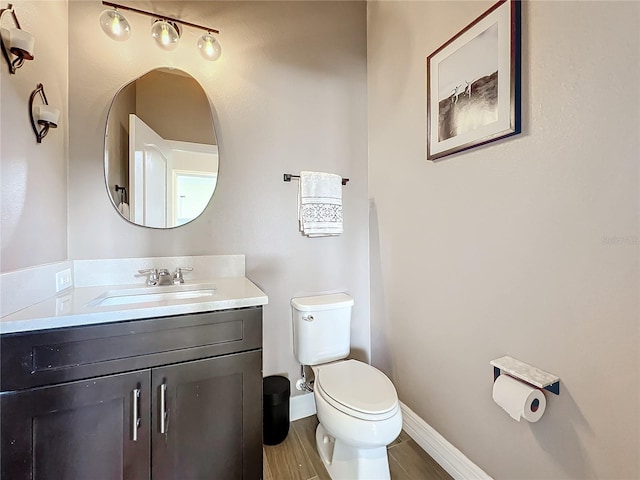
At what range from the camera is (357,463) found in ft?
4.05

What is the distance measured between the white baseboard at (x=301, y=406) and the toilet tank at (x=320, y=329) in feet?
1.02

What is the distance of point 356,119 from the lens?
1.94 m

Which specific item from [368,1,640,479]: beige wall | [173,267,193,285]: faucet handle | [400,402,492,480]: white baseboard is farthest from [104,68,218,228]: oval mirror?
[400,402,492,480]: white baseboard

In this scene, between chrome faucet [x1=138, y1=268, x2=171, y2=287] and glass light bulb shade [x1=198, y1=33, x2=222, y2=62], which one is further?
glass light bulb shade [x1=198, y1=33, x2=222, y2=62]

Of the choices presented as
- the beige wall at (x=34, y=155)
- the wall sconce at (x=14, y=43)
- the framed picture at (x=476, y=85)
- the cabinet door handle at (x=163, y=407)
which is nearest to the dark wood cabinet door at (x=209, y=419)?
the cabinet door handle at (x=163, y=407)

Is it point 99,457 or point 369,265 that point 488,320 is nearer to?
point 369,265

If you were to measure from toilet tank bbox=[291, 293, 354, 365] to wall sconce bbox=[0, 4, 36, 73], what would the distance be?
58.7 inches

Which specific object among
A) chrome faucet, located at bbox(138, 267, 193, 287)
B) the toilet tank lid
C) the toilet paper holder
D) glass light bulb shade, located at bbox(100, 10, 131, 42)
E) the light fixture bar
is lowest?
the toilet paper holder

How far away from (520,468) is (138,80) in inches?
94.5

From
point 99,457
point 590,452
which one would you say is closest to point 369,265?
point 590,452

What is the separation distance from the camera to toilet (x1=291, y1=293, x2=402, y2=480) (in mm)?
1141

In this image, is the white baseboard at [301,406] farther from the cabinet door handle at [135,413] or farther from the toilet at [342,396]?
the cabinet door handle at [135,413]

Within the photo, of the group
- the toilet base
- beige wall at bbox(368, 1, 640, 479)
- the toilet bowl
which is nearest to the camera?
beige wall at bbox(368, 1, 640, 479)

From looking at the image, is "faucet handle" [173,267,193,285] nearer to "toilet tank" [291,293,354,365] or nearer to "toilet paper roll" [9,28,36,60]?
"toilet tank" [291,293,354,365]
